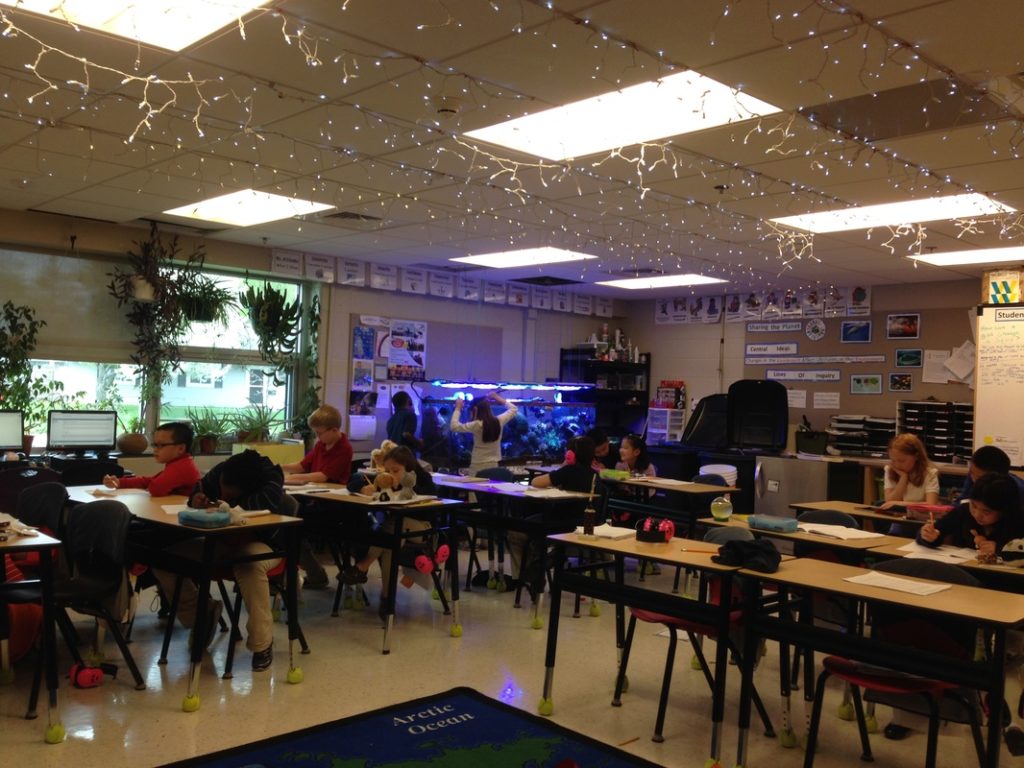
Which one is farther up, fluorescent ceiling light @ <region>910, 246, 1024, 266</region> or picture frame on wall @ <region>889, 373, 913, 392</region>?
fluorescent ceiling light @ <region>910, 246, 1024, 266</region>

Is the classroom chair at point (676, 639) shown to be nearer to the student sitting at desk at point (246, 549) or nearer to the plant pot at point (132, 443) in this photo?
the student sitting at desk at point (246, 549)

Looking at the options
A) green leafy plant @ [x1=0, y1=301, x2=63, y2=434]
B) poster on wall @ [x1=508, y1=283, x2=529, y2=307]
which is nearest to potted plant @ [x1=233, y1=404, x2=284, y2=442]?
green leafy plant @ [x1=0, y1=301, x2=63, y2=434]

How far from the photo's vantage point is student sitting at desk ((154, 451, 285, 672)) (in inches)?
188

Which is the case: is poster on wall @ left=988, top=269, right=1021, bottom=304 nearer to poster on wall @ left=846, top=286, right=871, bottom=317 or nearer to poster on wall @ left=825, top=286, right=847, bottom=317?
poster on wall @ left=846, top=286, right=871, bottom=317

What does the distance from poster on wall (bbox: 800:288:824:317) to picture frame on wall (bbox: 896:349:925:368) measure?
3.68 feet

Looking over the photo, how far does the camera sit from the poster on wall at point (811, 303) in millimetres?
11295

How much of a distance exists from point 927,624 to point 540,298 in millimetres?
9021

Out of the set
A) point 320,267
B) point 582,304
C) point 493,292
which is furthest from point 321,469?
point 582,304

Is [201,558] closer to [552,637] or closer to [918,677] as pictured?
[552,637]

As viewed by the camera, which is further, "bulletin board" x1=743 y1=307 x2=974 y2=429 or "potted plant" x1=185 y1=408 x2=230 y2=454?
"bulletin board" x1=743 y1=307 x2=974 y2=429

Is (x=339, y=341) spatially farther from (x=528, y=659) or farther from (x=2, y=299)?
(x=528, y=659)

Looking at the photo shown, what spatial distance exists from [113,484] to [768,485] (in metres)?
7.35

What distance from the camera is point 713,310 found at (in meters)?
12.4

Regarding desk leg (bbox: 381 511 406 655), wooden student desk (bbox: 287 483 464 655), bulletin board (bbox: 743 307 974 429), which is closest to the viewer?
desk leg (bbox: 381 511 406 655)
